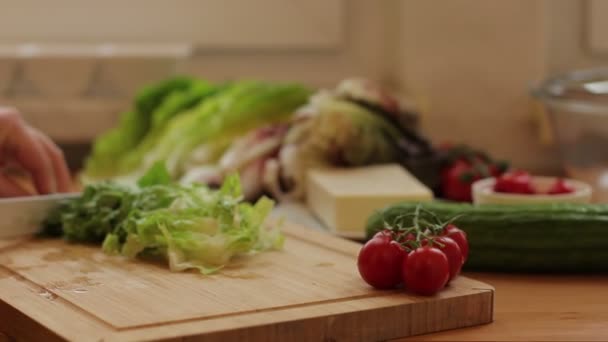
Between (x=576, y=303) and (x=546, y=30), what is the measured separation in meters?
1.57

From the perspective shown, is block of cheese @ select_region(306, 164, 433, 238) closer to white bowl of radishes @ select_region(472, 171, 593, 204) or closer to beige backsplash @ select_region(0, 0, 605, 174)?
white bowl of radishes @ select_region(472, 171, 593, 204)

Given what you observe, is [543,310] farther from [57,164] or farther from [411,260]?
[57,164]

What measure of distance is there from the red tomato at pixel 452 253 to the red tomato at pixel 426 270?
0.03m

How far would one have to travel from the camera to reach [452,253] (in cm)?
126

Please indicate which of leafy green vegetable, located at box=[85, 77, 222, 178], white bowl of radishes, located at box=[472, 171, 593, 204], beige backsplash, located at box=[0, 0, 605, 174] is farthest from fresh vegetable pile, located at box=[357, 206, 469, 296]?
beige backsplash, located at box=[0, 0, 605, 174]

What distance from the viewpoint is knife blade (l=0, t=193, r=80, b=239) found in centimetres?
163

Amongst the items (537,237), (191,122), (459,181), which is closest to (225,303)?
(537,237)

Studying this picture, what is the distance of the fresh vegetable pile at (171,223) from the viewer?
4.68 feet

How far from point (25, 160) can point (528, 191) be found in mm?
793

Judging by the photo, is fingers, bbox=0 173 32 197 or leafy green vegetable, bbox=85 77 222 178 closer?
fingers, bbox=0 173 32 197

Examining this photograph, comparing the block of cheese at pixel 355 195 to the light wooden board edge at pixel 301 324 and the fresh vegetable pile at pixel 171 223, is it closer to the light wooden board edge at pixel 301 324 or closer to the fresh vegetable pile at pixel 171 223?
the fresh vegetable pile at pixel 171 223

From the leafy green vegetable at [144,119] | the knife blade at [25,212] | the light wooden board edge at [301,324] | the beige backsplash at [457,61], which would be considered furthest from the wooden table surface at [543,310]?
the beige backsplash at [457,61]

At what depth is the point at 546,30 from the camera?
279 centimetres

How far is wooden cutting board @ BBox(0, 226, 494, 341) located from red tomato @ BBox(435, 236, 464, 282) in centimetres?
2
